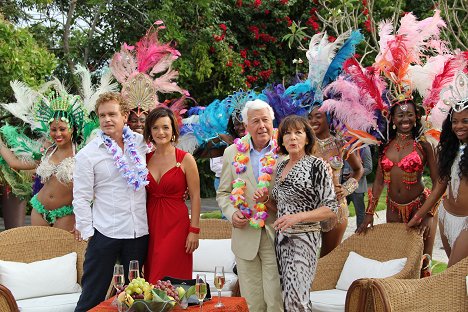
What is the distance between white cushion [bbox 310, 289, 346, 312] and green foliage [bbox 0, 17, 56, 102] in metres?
4.67

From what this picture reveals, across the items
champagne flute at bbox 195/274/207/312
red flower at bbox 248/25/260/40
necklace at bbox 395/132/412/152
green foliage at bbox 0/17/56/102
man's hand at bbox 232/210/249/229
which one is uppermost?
red flower at bbox 248/25/260/40

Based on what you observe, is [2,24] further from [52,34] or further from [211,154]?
[52,34]

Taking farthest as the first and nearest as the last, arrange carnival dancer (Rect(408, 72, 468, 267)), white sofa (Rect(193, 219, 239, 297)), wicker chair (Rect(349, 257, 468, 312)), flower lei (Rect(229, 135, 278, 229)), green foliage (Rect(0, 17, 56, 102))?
1. green foliage (Rect(0, 17, 56, 102))
2. white sofa (Rect(193, 219, 239, 297))
3. flower lei (Rect(229, 135, 278, 229))
4. carnival dancer (Rect(408, 72, 468, 267))
5. wicker chair (Rect(349, 257, 468, 312))

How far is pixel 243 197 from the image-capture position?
5082 mm

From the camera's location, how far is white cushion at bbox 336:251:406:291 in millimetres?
5367

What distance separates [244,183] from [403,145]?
139 cm

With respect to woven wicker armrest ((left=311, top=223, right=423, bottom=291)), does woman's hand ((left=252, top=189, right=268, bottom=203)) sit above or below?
above

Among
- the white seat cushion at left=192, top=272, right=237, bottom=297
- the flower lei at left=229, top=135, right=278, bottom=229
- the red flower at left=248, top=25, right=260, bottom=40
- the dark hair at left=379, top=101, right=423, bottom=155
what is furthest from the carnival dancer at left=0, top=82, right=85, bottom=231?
the red flower at left=248, top=25, right=260, bottom=40

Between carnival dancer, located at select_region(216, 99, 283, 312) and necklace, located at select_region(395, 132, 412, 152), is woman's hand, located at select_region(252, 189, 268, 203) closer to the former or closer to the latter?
carnival dancer, located at select_region(216, 99, 283, 312)

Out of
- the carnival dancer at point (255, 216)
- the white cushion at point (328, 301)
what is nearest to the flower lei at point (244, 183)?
the carnival dancer at point (255, 216)

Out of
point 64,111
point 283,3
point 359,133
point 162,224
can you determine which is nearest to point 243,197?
point 162,224

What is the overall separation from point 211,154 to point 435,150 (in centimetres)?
253

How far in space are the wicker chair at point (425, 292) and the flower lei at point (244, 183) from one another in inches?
31.8

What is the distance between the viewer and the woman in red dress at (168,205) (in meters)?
5.03
